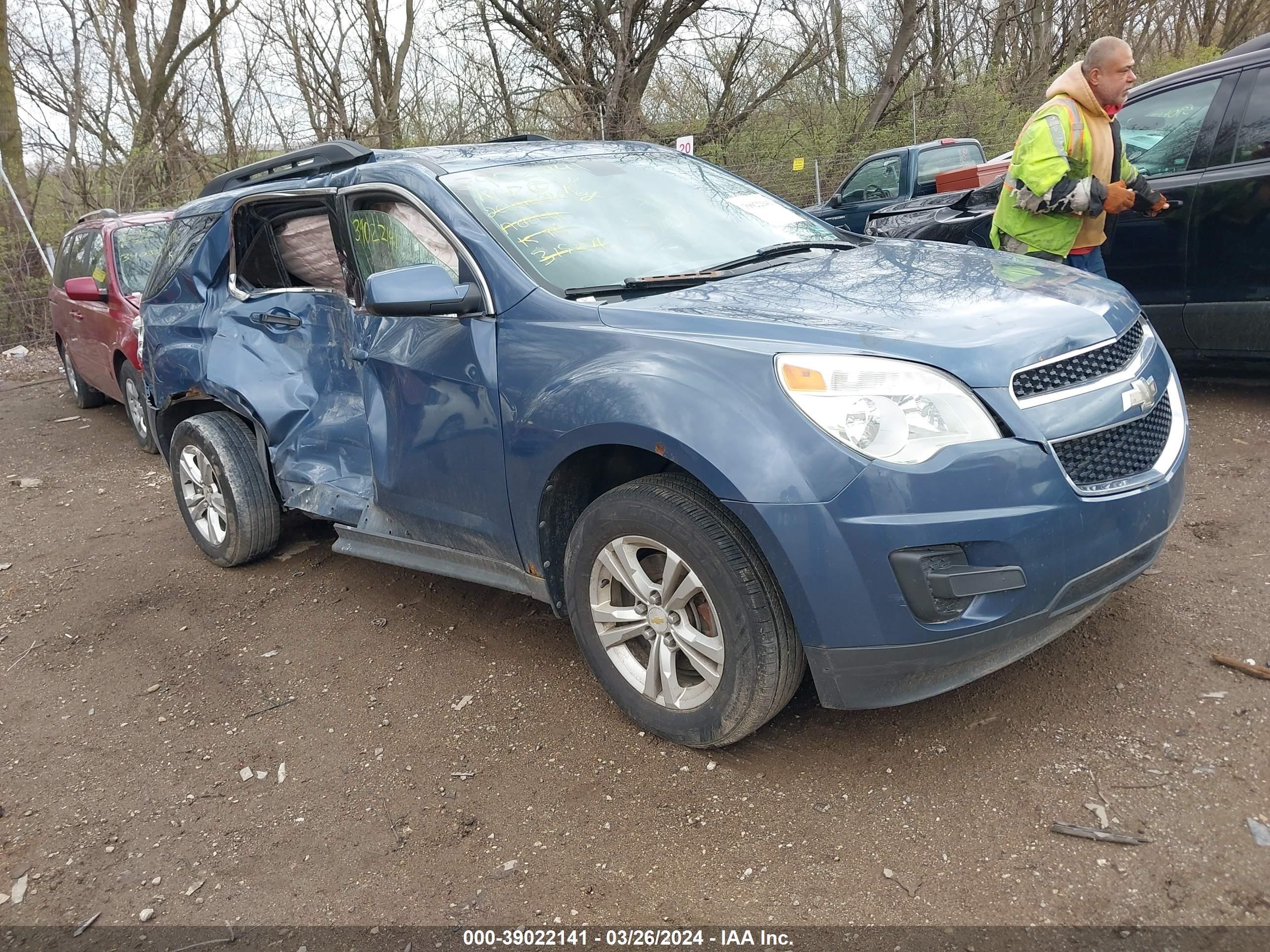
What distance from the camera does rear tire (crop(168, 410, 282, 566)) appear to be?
177 inches

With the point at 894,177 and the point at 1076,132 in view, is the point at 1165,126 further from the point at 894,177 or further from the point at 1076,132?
the point at 894,177

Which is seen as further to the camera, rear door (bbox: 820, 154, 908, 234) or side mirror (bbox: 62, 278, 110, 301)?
rear door (bbox: 820, 154, 908, 234)

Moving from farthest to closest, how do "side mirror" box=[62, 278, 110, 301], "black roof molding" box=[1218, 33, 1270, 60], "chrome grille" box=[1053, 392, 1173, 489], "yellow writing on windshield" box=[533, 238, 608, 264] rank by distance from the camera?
"side mirror" box=[62, 278, 110, 301]
"black roof molding" box=[1218, 33, 1270, 60]
"yellow writing on windshield" box=[533, 238, 608, 264]
"chrome grille" box=[1053, 392, 1173, 489]

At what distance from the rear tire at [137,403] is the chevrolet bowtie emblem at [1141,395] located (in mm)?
6566

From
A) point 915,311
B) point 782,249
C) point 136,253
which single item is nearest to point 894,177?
point 136,253

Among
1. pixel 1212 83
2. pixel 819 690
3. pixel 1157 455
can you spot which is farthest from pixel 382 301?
pixel 1212 83

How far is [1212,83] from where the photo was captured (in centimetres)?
495

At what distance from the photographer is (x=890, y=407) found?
231cm

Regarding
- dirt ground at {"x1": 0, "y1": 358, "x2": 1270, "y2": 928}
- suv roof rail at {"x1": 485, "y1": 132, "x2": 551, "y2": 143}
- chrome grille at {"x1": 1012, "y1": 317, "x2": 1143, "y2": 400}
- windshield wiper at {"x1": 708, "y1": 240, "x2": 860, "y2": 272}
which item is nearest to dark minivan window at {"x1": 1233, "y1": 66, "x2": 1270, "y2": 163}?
dirt ground at {"x1": 0, "y1": 358, "x2": 1270, "y2": 928}

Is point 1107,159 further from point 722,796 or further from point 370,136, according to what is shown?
point 370,136

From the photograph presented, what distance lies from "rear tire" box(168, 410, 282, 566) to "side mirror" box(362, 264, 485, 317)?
1.81 metres

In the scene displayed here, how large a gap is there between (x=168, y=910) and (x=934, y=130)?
65.4 ft

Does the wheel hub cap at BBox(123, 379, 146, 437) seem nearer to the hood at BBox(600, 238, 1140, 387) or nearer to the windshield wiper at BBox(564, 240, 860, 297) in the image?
the windshield wiper at BBox(564, 240, 860, 297)

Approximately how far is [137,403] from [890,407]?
6639 millimetres
